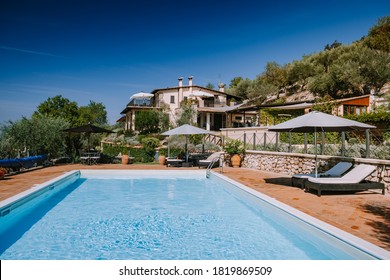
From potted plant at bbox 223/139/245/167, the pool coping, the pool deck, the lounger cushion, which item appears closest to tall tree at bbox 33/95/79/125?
potted plant at bbox 223/139/245/167

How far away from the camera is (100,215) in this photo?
25.6 feet

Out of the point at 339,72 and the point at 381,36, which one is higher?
the point at 381,36

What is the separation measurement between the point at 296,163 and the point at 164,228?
7.75m

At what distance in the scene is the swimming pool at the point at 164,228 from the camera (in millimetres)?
5094

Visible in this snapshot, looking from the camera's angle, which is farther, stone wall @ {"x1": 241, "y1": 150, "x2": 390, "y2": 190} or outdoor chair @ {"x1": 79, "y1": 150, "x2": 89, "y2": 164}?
outdoor chair @ {"x1": 79, "y1": 150, "x2": 89, "y2": 164}

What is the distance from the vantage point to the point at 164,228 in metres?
6.66

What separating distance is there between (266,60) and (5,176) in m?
54.7

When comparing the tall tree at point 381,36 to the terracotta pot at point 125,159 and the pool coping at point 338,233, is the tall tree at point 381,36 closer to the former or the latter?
the terracotta pot at point 125,159

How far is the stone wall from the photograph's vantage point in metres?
8.45

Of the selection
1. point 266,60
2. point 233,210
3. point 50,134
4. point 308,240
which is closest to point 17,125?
point 50,134

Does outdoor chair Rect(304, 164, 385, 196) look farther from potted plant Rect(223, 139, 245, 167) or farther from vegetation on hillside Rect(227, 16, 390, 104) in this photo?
vegetation on hillside Rect(227, 16, 390, 104)

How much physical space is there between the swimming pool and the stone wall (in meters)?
3.45

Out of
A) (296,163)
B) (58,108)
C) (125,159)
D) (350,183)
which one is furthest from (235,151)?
(58,108)

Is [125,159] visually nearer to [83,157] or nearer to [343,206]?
[83,157]
